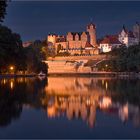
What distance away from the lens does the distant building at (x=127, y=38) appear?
326 feet

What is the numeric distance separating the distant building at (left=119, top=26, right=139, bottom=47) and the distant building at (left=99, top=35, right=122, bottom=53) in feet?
8.53

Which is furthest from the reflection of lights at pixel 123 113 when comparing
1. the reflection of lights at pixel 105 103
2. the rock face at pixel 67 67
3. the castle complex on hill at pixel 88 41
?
the castle complex on hill at pixel 88 41

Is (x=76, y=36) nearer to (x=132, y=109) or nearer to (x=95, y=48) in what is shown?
(x=95, y=48)

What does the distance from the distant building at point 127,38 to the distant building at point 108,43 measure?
2600mm

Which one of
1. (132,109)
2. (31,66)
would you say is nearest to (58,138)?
(132,109)

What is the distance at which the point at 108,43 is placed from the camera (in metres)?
95.2

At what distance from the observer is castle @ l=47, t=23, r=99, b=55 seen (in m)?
97.9

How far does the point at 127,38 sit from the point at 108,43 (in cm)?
636

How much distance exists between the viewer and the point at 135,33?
104312 mm

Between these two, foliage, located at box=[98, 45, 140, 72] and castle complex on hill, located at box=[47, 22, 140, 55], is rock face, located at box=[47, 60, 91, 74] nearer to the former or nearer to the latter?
castle complex on hill, located at box=[47, 22, 140, 55]

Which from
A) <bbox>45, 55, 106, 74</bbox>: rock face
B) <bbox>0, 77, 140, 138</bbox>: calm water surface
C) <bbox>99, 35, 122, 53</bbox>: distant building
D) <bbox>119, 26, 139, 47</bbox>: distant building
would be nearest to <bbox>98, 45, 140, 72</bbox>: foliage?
<bbox>45, 55, 106, 74</bbox>: rock face

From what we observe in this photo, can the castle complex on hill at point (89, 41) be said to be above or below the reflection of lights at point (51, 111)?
above

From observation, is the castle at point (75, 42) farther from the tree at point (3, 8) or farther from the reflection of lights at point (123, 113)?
the reflection of lights at point (123, 113)

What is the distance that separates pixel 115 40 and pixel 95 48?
5.18m
